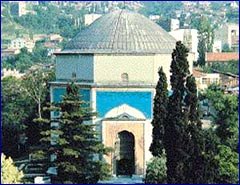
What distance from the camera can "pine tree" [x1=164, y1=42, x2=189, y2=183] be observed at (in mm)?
19328

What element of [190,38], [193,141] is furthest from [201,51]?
[193,141]

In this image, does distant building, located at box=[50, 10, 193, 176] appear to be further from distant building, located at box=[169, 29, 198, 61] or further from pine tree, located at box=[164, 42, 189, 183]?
distant building, located at box=[169, 29, 198, 61]

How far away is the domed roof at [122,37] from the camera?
25609 millimetres

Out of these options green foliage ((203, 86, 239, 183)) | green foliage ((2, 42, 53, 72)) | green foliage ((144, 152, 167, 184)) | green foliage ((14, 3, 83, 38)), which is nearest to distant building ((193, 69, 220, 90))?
green foliage ((203, 86, 239, 183))

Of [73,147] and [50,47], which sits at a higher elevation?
[50,47]

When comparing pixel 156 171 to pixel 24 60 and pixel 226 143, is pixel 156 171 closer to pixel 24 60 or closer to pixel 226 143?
pixel 226 143

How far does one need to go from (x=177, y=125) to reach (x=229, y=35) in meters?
81.2

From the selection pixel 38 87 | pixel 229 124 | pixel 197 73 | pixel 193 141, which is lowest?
pixel 229 124

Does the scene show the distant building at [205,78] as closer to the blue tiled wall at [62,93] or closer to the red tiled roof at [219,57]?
the red tiled roof at [219,57]

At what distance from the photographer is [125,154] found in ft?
82.4

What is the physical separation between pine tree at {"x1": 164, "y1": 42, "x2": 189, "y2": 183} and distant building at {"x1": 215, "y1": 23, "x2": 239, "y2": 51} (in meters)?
76.6

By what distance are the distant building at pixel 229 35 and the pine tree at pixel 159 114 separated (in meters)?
74.9

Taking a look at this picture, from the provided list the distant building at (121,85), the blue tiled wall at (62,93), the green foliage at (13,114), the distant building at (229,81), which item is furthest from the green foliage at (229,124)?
the distant building at (229,81)

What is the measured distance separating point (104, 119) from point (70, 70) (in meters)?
2.31
